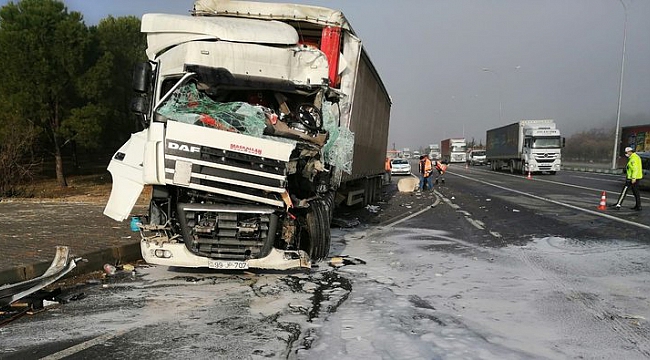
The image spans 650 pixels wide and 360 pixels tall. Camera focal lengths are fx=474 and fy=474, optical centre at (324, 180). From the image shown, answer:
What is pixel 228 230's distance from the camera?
5.61 meters

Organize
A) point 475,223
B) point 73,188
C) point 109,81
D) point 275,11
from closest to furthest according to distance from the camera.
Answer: point 275,11
point 475,223
point 73,188
point 109,81

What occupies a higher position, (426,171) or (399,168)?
(426,171)

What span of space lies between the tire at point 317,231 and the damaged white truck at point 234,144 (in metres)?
0.02

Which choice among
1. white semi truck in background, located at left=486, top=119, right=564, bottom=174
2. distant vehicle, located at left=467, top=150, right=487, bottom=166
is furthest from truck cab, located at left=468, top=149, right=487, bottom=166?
white semi truck in background, located at left=486, top=119, right=564, bottom=174

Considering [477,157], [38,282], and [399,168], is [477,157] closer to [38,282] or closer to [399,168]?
[399,168]

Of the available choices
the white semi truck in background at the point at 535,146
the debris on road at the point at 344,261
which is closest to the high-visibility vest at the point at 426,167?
the debris on road at the point at 344,261

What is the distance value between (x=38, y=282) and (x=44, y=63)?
69.6 ft

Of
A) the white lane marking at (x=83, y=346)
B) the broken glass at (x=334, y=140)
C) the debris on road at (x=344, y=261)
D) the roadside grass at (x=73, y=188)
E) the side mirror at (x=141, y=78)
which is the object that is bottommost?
the roadside grass at (x=73, y=188)

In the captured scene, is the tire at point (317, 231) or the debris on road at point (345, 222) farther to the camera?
the debris on road at point (345, 222)

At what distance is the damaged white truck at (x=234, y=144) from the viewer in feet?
17.5

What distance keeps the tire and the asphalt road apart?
1.04ft

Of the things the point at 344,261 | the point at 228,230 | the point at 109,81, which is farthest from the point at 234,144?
the point at 109,81

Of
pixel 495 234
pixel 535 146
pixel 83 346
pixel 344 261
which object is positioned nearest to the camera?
pixel 83 346

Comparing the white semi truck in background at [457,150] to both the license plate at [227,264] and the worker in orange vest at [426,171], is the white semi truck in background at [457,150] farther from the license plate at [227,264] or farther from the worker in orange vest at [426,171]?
the license plate at [227,264]
